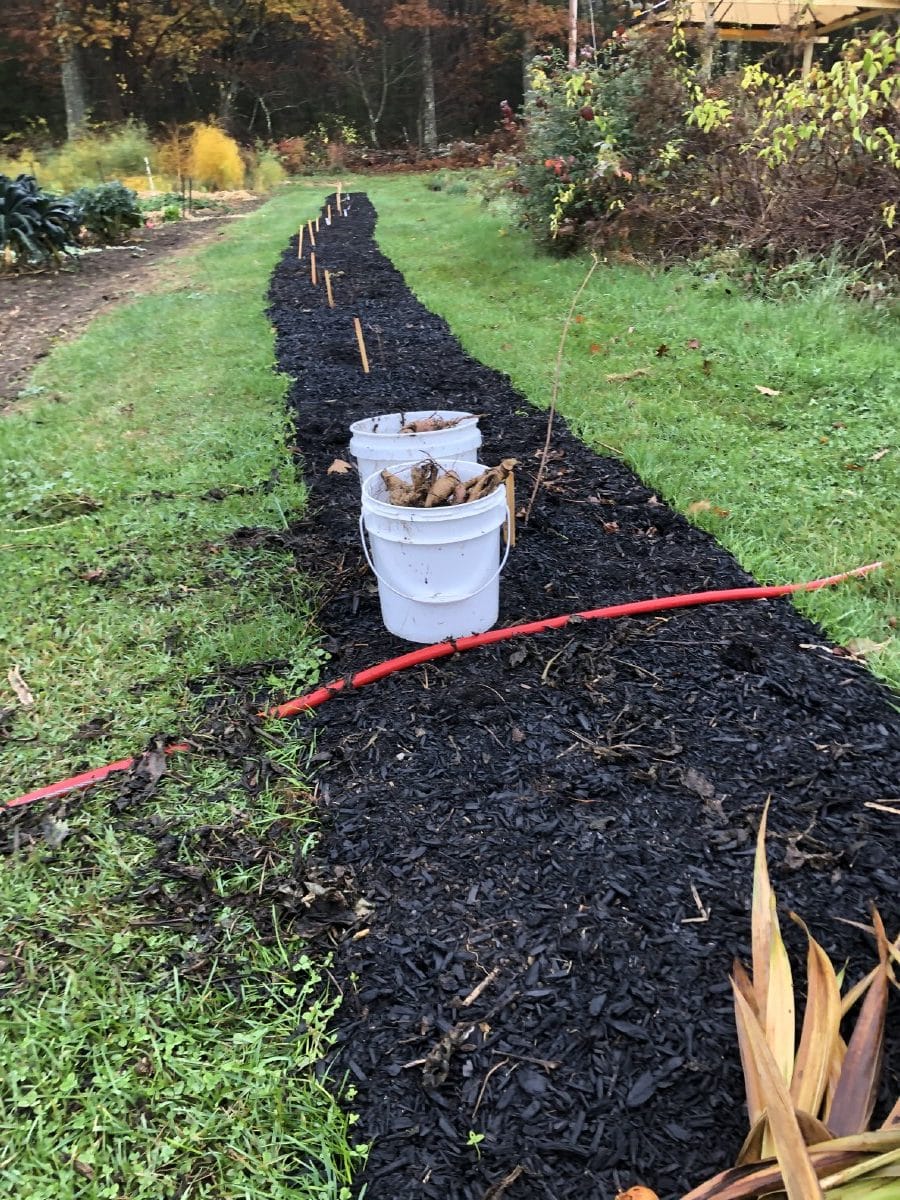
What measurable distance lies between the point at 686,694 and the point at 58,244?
9416mm

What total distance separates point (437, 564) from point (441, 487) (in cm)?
29

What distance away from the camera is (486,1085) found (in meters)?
1.36

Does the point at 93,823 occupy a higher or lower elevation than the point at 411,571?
lower

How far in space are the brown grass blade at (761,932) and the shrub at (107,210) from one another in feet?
37.0

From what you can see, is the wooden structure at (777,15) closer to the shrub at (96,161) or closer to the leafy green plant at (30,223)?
the leafy green plant at (30,223)

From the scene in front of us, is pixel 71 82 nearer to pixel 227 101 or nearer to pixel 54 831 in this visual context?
pixel 227 101

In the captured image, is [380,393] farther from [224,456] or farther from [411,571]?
[411,571]

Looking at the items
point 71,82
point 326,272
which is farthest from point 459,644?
point 71,82

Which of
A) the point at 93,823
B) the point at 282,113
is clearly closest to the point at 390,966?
the point at 93,823

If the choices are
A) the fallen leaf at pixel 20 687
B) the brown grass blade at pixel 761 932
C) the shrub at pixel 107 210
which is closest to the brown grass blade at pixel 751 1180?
the brown grass blade at pixel 761 932

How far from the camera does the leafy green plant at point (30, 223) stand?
27.5 ft

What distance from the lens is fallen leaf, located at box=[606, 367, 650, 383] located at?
4.73m


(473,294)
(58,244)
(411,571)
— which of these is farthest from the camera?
(58,244)

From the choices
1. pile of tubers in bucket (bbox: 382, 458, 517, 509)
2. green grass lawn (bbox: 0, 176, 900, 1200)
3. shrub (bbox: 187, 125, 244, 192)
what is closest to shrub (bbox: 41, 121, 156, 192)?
shrub (bbox: 187, 125, 244, 192)
